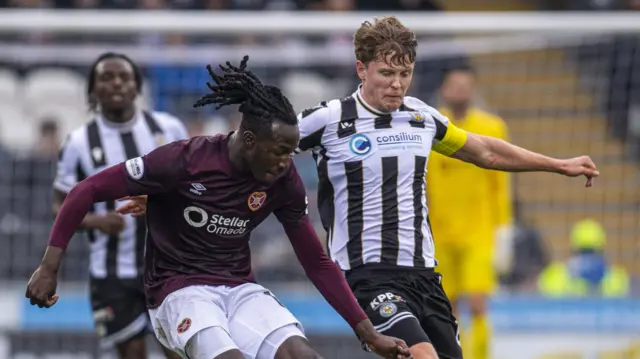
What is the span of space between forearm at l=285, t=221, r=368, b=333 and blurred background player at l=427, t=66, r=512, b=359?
147 inches

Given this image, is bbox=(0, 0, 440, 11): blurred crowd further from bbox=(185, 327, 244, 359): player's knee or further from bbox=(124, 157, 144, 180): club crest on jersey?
bbox=(185, 327, 244, 359): player's knee

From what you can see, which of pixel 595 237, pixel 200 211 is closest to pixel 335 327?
pixel 595 237

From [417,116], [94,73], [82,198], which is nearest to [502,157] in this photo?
[417,116]

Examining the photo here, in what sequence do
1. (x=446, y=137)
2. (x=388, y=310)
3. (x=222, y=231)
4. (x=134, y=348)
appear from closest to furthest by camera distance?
(x=222, y=231)
(x=388, y=310)
(x=446, y=137)
(x=134, y=348)

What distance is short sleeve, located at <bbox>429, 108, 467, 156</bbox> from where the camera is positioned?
647 centimetres

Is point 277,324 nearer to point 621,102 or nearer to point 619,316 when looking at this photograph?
point 619,316

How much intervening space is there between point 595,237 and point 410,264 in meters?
5.84

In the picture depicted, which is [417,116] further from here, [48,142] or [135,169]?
[48,142]

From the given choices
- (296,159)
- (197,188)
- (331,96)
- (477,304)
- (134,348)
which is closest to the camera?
(197,188)

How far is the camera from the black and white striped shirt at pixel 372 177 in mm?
6301

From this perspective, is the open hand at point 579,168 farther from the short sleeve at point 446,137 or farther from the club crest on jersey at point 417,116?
the club crest on jersey at point 417,116

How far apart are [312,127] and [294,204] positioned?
2.25 ft

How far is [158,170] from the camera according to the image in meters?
5.55

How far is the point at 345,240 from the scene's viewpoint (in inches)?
251
